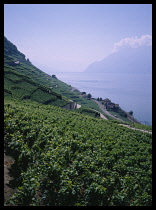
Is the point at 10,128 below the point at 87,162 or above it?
above

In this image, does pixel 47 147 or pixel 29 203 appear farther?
pixel 47 147

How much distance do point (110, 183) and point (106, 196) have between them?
83 centimetres

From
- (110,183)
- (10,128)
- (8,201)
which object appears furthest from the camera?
(10,128)

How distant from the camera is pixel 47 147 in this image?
44.5ft

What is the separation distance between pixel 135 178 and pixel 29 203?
8.10m

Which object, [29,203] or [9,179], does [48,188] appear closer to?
[29,203]

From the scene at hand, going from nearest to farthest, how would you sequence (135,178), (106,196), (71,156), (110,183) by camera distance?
(106,196)
(110,183)
(135,178)
(71,156)
